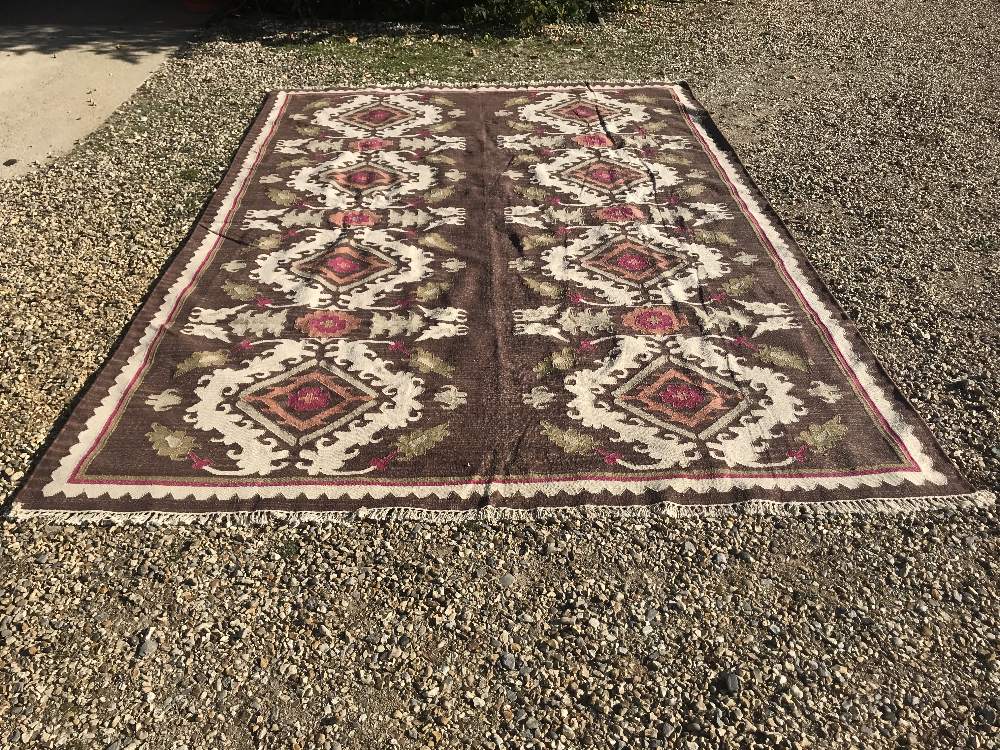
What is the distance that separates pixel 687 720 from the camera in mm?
2572

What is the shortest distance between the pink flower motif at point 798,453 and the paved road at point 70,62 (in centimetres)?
534

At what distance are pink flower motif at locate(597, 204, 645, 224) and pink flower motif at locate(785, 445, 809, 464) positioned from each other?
2.20 meters

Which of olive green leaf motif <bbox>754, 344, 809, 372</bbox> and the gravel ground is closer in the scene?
the gravel ground

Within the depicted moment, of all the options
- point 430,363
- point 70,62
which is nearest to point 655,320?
point 430,363

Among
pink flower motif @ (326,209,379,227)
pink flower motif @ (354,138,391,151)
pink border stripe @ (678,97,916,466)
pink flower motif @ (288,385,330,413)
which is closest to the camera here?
pink border stripe @ (678,97,916,466)

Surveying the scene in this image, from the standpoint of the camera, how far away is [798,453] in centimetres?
355

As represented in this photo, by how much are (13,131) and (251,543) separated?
5047mm

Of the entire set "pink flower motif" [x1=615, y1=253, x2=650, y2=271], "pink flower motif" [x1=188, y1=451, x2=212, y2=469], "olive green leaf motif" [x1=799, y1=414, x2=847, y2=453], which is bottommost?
"pink flower motif" [x1=188, y1=451, x2=212, y2=469]

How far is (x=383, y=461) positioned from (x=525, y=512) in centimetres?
65

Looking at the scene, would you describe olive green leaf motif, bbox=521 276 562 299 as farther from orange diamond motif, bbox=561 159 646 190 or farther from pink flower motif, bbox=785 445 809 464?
pink flower motif, bbox=785 445 809 464

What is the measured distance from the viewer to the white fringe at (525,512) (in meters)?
3.21

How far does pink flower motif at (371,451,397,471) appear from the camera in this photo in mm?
3477

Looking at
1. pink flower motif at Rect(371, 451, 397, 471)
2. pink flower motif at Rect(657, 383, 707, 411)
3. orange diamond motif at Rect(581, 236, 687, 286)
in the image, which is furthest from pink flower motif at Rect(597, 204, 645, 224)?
pink flower motif at Rect(371, 451, 397, 471)

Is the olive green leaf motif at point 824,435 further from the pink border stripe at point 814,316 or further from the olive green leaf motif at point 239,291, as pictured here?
the olive green leaf motif at point 239,291
